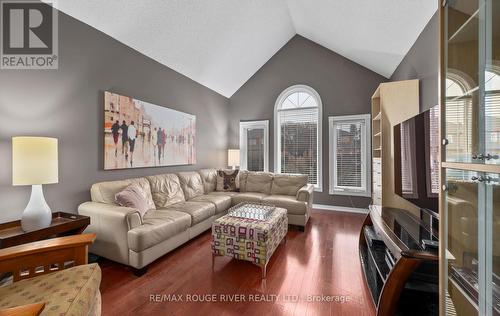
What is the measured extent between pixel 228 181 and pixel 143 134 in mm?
1781

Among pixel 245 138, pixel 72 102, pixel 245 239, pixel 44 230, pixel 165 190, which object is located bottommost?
pixel 245 239

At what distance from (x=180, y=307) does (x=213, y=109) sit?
399 centimetres

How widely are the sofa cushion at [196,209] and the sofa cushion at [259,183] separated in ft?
3.75

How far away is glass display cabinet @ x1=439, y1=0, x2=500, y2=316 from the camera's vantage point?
827 millimetres

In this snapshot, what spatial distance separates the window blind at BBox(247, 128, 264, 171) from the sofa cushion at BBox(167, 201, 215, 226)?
2.28 metres

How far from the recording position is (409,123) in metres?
2.09

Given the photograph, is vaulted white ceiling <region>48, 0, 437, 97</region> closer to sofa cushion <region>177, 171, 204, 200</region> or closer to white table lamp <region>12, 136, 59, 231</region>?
white table lamp <region>12, 136, 59, 231</region>

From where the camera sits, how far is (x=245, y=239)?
2.05m

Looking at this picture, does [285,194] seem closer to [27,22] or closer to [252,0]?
[252,0]

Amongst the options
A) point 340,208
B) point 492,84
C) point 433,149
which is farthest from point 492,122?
point 340,208

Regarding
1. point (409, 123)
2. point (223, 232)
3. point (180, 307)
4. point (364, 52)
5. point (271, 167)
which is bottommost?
point (180, 307)

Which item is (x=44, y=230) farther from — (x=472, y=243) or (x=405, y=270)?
(x=472, y=243)

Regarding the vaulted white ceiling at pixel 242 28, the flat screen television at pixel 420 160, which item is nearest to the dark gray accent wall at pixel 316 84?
the vaulted white ceiling at pixel 242 28

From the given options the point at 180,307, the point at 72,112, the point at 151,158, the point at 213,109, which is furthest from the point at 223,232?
the point at 213,109
